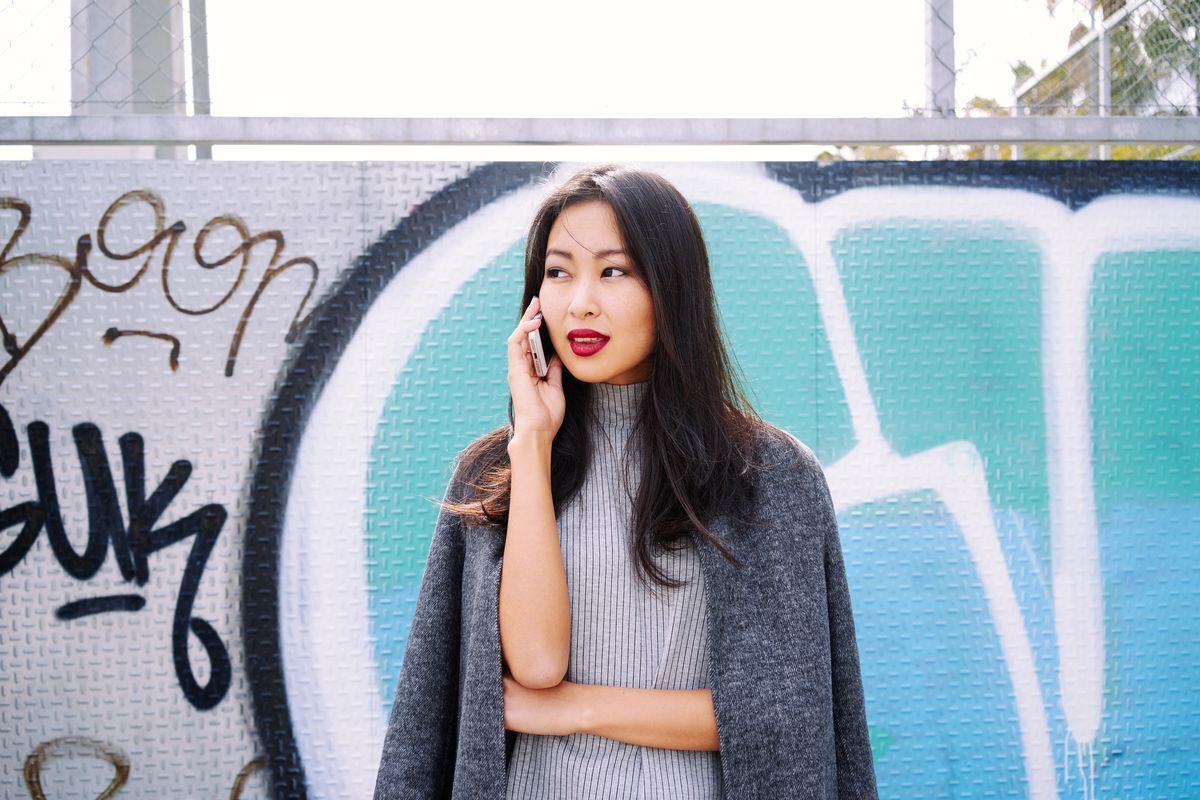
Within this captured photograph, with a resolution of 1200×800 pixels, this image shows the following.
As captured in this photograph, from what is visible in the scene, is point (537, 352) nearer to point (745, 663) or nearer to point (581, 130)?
point (745, 663)

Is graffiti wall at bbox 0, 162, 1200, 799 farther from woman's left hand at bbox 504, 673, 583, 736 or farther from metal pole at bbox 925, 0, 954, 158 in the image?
woman's left hand at bbox 504, 673, 583, 736

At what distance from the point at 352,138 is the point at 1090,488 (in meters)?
2.27

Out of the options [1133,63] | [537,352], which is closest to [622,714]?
[537,352]

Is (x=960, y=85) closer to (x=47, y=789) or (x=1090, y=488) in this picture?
(x=1090, y=488)

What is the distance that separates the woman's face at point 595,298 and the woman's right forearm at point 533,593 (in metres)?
0.21

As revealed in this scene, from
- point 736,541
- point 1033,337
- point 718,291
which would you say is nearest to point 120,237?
point 718,291

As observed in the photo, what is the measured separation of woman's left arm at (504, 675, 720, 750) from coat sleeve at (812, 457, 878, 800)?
0.27 metres

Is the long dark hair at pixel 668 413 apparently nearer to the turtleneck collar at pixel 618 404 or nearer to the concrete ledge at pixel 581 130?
the turtleneck collar at pixel 618 404

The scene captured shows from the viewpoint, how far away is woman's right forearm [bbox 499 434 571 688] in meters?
1.40

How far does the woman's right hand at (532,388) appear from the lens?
150 cm

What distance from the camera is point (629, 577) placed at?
1.48 m

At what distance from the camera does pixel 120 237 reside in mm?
2492

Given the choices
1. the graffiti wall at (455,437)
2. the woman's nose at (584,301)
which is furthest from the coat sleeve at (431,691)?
the graffiti wall at (455,437)

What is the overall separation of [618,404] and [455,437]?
1.07 metres
